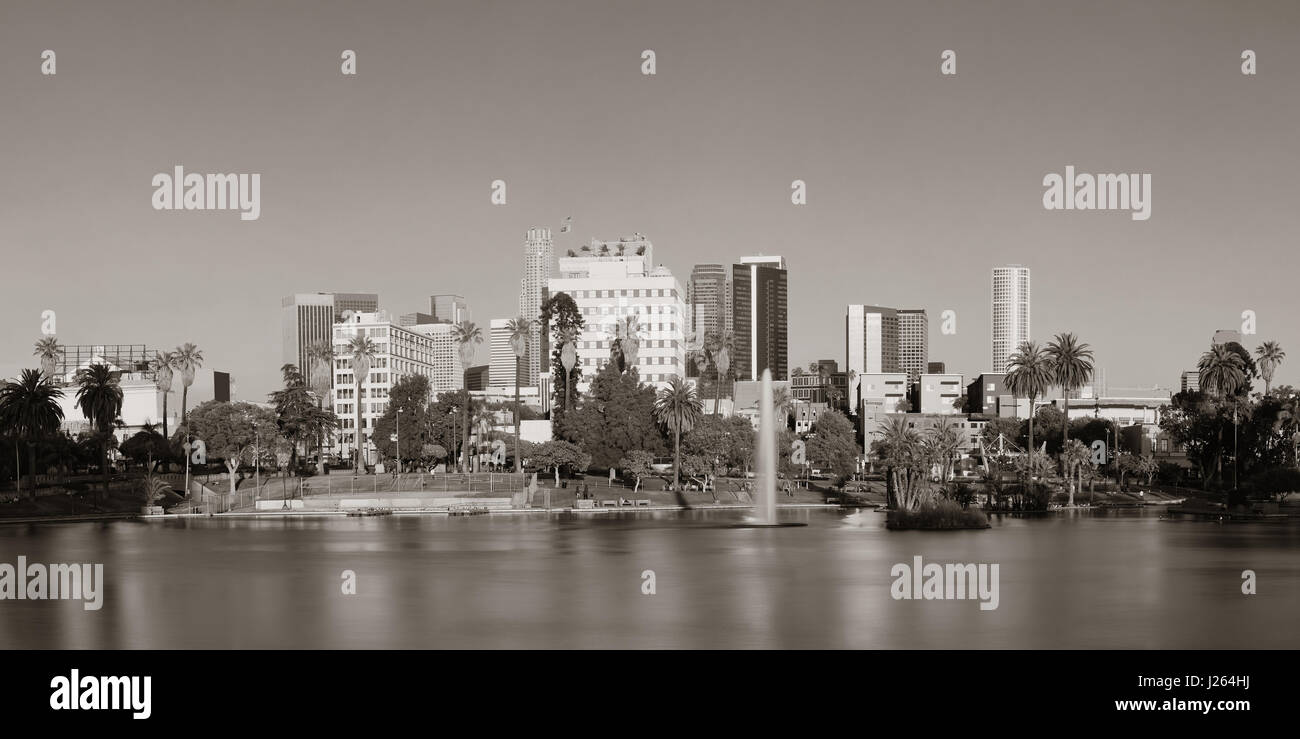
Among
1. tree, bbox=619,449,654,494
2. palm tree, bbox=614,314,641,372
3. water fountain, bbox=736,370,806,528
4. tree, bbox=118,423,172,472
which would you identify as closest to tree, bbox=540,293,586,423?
palm tree, bbox=614,314,641,372

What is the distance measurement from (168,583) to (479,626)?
19215mm

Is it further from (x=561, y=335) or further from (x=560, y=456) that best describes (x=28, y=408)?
(x=561, y=335)

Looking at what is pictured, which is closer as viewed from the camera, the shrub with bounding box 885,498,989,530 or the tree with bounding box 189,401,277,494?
the shrub with bounding box 885,498,989,530

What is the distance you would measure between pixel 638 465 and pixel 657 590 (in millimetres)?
72208

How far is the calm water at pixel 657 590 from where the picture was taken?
125 ft

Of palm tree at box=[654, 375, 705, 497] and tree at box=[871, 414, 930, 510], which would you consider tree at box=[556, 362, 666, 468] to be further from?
tree at box=[871, 414, 930, 510]

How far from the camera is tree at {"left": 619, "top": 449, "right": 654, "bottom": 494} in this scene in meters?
120

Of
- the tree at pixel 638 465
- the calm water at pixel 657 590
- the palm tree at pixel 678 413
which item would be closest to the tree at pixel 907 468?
the calm water at pixel 657 590

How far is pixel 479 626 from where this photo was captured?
40.0 meters

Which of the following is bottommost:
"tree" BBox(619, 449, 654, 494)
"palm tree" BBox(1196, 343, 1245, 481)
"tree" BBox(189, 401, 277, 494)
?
"tree" BBox(619, 449, 654, 494)

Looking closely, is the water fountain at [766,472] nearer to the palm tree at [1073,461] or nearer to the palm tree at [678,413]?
the palm tree at [678,413]

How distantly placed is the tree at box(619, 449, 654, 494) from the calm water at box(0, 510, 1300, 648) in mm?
40362
